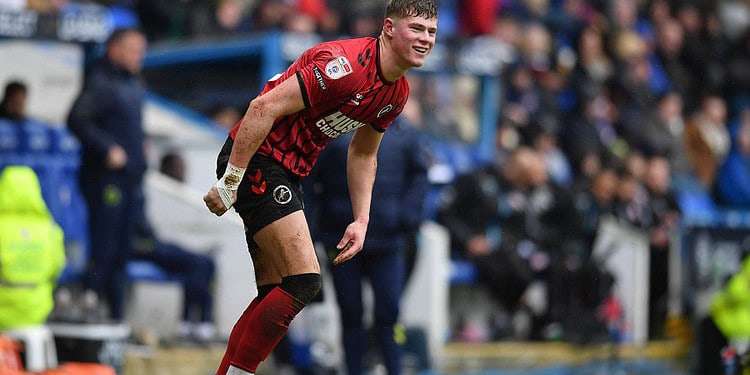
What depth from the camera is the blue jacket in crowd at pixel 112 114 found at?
34.2 ft

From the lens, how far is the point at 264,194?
6691 mm

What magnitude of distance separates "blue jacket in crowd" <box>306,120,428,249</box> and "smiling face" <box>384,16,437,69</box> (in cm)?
340

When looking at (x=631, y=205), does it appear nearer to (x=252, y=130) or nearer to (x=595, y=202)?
(x=595, y=202)

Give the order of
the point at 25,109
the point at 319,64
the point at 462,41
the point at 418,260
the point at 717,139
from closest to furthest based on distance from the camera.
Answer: the point at 319,64 < the point at 25,109 < the point at 418,260 < the point at 462,41 < the point at 717,139

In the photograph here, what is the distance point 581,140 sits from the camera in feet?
50.5

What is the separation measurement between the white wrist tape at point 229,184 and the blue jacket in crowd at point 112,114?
159 inches

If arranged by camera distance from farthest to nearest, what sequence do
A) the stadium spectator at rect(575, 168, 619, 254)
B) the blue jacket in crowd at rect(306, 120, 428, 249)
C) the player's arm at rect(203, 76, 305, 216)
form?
the stadium spectator at rect(575, 168, 619, 254), the blue jacket in crowd at rect(306, 120, 428, 249), the player's arm at rect(203, 76, 305, 216)

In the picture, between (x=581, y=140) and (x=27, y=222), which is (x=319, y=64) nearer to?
(x=27, y=222)

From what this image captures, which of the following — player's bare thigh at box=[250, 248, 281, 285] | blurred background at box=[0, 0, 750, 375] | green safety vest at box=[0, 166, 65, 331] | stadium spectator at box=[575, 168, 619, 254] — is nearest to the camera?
player's bare thigh at box=[250, 248, 281, 285]

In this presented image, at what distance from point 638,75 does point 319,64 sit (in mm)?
11426

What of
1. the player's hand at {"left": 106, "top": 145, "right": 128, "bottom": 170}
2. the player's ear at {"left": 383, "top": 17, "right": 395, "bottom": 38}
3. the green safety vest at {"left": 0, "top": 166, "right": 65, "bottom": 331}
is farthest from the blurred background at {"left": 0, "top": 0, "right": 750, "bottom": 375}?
the player's ear at {"left": 383, "top": 17, "right": 395, "bottom": 38}

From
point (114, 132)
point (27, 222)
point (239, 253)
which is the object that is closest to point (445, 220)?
point (239, 253)

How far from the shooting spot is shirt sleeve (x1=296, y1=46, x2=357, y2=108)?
6484mm

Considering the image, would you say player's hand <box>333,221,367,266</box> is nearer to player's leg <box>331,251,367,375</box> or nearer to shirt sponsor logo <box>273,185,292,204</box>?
shirt sponsor logo <box>273,185,292,204</box>
